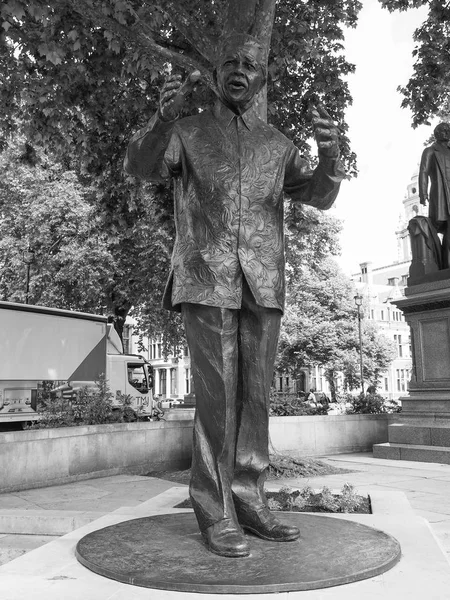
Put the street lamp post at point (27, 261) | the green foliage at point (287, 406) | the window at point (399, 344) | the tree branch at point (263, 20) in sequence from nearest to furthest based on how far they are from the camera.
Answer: the tree branch at point (263, 20) < the green foliage at point (287, 406) < the street lamp post at point (27, 261) < the window at point (399, 344)

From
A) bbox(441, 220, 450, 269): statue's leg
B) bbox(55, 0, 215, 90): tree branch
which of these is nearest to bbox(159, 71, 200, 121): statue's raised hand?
bbox(55, 0, 215, 90): tree branch

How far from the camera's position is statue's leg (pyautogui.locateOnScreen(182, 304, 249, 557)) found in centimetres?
317

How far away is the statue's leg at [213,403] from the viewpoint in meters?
3.17

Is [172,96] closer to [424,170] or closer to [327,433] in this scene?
[424,170]

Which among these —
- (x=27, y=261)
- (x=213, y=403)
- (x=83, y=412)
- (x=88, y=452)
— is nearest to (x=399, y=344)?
(x=27, y=261)

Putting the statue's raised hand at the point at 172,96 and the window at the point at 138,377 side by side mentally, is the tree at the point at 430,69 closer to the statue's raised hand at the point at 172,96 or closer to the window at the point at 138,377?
the statue's raised hand at the point at 172,96

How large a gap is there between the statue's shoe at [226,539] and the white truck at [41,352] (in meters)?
14.7

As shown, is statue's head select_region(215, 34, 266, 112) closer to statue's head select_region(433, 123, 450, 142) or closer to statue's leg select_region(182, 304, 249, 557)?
statue's leg select_region(182, 304, 249, 557)

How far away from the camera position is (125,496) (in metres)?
7.63

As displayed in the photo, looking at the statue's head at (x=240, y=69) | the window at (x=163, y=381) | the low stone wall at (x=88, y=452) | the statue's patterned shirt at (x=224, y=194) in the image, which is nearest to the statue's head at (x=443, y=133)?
the low stone wall at (x=88, y=452)

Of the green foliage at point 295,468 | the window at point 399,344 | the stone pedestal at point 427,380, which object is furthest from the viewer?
the window at point 399,344

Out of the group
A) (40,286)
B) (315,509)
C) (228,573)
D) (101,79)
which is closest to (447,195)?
(101,79)

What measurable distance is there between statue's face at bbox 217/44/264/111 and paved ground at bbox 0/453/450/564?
3257 millimetres

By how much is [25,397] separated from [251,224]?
17226mm
